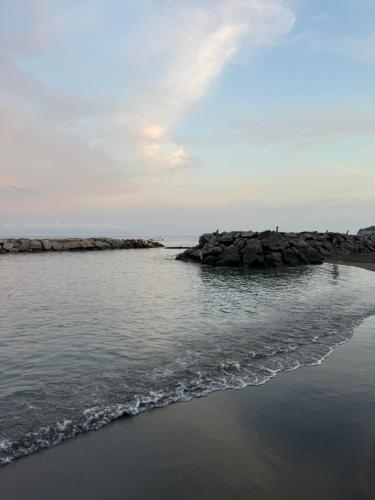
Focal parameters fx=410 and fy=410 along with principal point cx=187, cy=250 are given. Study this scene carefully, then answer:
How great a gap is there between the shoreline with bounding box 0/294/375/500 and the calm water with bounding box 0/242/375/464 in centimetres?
64

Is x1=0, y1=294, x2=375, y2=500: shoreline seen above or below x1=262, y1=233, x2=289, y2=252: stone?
below

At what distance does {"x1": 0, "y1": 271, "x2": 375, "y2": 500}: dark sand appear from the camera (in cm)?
496

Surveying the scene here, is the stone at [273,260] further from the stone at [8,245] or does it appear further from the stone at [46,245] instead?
the stone at [8,245]

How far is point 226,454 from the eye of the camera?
19.2 feet

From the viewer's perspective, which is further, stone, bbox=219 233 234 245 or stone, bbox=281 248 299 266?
stone, bbox=219 233 234 245

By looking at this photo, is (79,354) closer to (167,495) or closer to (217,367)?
(217,367)

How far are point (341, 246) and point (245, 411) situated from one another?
2410 inches

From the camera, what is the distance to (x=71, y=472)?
541 centimetres

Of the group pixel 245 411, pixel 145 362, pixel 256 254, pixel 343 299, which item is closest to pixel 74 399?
pixel 145 362

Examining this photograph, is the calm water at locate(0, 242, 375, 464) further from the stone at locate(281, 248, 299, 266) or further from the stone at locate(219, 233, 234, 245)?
the stone at locate(219, 233, 234, 245)

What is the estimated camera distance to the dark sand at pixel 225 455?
4.96 m

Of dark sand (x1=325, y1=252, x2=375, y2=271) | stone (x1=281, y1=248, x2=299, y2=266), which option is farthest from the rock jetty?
dark sand (x1=325, y1=252, x2=375, y2=271)

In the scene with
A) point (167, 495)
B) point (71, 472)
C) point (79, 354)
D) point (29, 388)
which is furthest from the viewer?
point (79, 354)

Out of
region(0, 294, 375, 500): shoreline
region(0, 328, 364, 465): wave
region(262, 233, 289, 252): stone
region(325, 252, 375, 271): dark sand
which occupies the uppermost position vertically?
region(262, 233, 289, 252): stone
